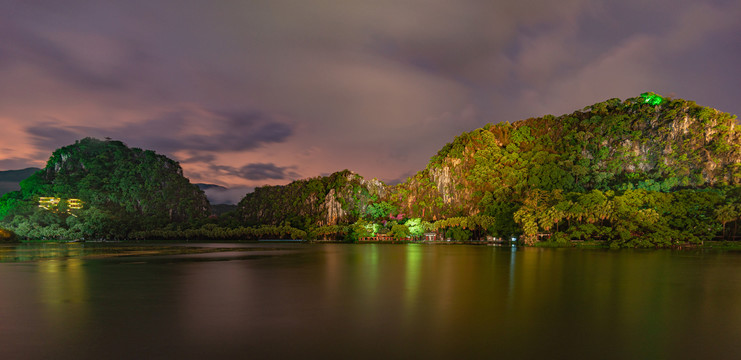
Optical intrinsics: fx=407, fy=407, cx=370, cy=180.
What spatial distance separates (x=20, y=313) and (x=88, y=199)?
12638 centimetres

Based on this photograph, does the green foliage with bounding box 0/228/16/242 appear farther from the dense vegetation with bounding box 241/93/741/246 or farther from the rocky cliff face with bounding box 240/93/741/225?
the dense vegetation with bounding box 241/93/741/246

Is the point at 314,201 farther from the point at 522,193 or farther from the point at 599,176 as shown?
the point at 599,176

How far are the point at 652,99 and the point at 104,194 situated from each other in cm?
14379

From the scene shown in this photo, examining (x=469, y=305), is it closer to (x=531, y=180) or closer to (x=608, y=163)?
(x=531, y=180)

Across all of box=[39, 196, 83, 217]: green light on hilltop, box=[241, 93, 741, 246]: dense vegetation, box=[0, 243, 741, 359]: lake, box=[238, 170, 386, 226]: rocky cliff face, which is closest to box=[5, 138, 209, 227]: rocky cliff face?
box=[39, 196, 83, 217]: green light on hilltop

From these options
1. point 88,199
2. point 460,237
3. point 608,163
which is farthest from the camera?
point 88,199

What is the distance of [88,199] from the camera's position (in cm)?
11606

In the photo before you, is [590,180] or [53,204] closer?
[590,180]

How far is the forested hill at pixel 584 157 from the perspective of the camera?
71188 millimetres

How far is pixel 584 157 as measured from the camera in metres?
84.2

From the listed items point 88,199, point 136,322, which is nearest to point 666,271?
point 136,322

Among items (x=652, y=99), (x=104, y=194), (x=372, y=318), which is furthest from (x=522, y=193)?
(x=104, y=194)

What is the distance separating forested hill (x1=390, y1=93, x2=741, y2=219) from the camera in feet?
234

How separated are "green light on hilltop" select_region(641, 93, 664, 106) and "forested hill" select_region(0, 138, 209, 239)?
117890mm
